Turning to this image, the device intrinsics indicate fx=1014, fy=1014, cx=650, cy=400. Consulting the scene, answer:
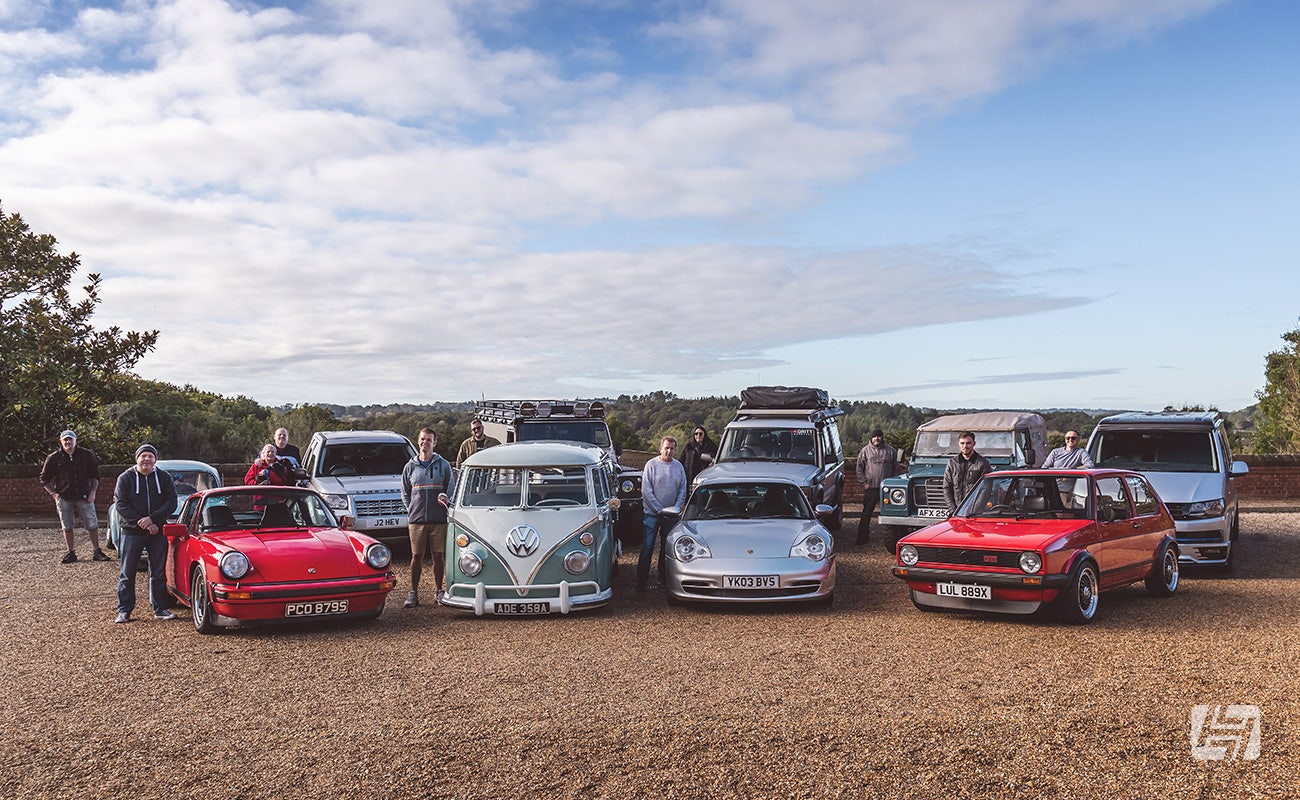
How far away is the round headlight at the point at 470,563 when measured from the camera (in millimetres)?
10523

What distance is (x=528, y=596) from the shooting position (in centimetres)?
1050

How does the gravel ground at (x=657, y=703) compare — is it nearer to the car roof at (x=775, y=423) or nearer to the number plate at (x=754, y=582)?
the number plate at (x=754, y=582)

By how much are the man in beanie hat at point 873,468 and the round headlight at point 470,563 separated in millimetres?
7879

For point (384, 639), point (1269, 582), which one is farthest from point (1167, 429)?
point (384, 639)

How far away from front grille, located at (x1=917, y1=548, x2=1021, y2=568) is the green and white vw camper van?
3363mm

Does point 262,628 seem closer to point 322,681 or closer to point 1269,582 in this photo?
point 322,681

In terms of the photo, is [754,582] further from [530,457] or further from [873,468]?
[873,468]

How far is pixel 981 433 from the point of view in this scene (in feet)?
55.4

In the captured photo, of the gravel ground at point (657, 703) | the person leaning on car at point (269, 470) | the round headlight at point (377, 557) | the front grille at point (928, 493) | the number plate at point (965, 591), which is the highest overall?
the person leaning on car at point (269, 470)

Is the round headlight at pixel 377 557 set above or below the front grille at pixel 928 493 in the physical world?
below

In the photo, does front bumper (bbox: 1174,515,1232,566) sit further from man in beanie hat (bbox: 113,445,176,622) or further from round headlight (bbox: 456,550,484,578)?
man in beanie hat (bbox: 113,445,176,622)

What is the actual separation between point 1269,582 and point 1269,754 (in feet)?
25.2

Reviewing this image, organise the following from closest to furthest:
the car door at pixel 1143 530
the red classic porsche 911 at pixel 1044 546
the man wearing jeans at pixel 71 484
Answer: the red classic porsche 911 at pixel 1044 546 → the car door at pixel 1143 530 → the man wearing jeans at pixel 71 484

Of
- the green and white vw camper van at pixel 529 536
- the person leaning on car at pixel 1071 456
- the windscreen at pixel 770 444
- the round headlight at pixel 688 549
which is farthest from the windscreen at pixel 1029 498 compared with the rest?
the windscreen at pixel 770 444
